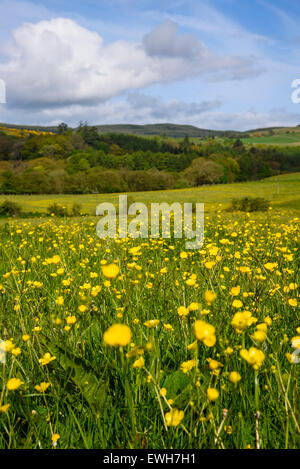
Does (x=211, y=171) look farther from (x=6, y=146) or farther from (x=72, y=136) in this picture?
(x=6, y=146)

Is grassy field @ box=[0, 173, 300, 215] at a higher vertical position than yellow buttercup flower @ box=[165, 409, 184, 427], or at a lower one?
higher

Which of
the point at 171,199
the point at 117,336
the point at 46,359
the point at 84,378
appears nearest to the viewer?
the point at 117,336

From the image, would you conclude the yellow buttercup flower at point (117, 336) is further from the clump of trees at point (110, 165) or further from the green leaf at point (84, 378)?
the clump of trees at point (110, 165)

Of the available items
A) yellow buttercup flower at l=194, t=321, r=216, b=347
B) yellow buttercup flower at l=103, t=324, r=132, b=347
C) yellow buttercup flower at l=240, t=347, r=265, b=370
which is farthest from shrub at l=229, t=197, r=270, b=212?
yellow buttercup flower at l=103, t=324, r=132, b=347

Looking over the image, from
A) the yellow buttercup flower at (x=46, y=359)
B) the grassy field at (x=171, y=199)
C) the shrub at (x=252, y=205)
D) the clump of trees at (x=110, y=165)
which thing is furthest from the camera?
the clump of trees at (x=110, y=165)

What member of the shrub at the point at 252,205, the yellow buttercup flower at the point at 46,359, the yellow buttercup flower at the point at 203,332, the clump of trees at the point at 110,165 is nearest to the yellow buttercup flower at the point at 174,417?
the yellow buttercup flower at the point at 203,332

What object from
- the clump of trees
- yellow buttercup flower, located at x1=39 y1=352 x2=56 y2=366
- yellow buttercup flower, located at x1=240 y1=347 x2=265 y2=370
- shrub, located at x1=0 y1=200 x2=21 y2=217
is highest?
the clump of trees

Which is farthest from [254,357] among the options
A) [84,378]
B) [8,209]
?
[8,209]

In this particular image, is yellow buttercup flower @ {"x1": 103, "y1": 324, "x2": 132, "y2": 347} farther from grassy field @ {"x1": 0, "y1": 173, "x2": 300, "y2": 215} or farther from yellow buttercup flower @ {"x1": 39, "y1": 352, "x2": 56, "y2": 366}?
grassy field @ {"x1": 0, "y1": 173, "x2": 300, "y2": 215}

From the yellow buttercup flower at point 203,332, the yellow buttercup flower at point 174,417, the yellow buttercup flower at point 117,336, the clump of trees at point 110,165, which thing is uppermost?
the clump of trees at point 110,165

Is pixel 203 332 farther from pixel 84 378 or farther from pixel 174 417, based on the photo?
pixel 84 378

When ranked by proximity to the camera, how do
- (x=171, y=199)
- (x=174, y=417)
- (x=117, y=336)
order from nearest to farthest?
1. (x=117, y=336)
2. (x=174, y=417)
3. (x=171, y=199)

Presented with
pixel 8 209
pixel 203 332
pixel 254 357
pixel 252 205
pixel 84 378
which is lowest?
pixel 84 378
